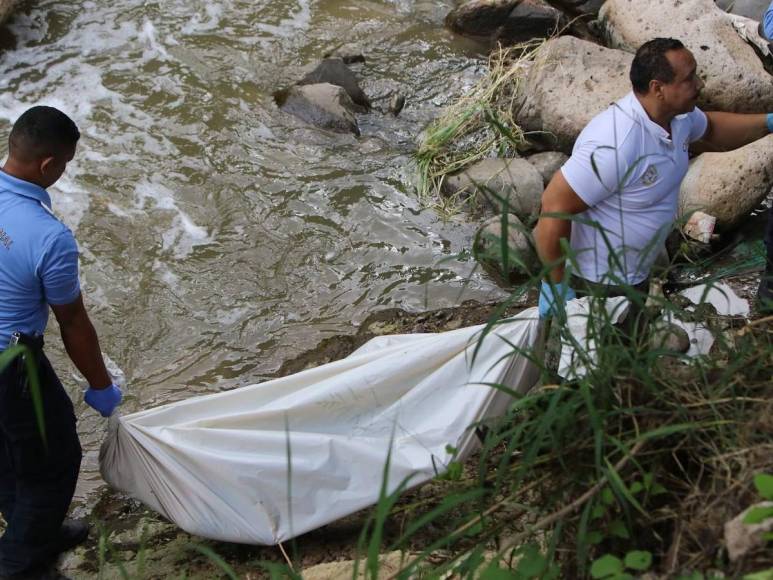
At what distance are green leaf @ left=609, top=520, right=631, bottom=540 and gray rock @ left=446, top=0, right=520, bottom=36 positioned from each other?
6196 millimetres

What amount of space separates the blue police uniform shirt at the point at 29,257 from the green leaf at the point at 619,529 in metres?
1.84

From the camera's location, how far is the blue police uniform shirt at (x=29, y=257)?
2715 mm

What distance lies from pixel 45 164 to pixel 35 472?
1.08 meters

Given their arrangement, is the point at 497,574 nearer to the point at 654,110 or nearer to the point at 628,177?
the point at 628,177

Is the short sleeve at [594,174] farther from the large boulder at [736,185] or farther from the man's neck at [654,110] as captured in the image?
the large boulder at [736,185]

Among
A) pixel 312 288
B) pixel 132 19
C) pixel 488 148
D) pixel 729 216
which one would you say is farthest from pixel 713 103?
pixel 132 19

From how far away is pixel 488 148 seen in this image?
6.03 m

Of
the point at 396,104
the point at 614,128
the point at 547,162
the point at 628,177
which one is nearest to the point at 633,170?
the point at 628,177

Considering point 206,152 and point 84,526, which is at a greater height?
point 206,152

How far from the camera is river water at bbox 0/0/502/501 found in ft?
15.9

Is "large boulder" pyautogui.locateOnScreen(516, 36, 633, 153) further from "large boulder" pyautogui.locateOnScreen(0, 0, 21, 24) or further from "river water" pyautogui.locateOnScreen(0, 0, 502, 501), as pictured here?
"large boulder" pyautogui.locateOnScreen(0, 0, 21, 24)

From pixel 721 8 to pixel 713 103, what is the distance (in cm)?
122

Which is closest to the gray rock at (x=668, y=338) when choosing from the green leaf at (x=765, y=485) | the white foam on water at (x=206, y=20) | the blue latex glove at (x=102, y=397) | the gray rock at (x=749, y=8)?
the green leaf at (x=765, y=485)

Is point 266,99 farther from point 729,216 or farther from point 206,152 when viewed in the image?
point 729,216
